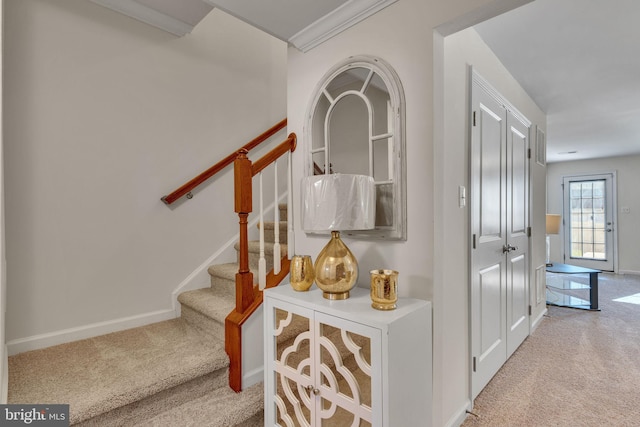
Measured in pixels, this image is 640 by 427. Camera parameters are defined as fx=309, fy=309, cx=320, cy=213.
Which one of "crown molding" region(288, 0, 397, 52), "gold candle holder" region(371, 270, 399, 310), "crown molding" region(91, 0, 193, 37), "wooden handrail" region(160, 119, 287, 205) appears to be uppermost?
"crown molding" region(91, 0, 193, 37)

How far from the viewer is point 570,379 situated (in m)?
2.13

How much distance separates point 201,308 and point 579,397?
2.45 m

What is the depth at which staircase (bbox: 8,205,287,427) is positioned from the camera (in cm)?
135

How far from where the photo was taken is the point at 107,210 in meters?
2.05

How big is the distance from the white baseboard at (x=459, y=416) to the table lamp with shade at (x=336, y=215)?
34.9 inches

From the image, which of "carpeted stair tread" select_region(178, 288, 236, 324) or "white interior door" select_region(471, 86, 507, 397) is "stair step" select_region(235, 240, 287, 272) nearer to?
"carpeted stair tread" select_region(178, 288, 236, 324)

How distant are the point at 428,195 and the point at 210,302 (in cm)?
155

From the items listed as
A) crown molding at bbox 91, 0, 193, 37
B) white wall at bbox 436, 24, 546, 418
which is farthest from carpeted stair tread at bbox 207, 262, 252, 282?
crown molding at bbox 91, 0, 193, 37

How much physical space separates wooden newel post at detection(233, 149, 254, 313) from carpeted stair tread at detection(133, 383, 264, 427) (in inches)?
16.9

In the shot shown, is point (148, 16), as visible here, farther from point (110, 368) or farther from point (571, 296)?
point (571, 296)

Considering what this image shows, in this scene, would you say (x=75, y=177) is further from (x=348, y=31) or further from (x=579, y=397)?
(x=579, y=397)

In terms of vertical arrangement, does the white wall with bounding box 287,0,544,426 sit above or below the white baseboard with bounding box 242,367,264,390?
above

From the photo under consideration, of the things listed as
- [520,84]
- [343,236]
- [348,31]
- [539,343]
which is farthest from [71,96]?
[539,343]

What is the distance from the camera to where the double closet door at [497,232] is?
1.87m
